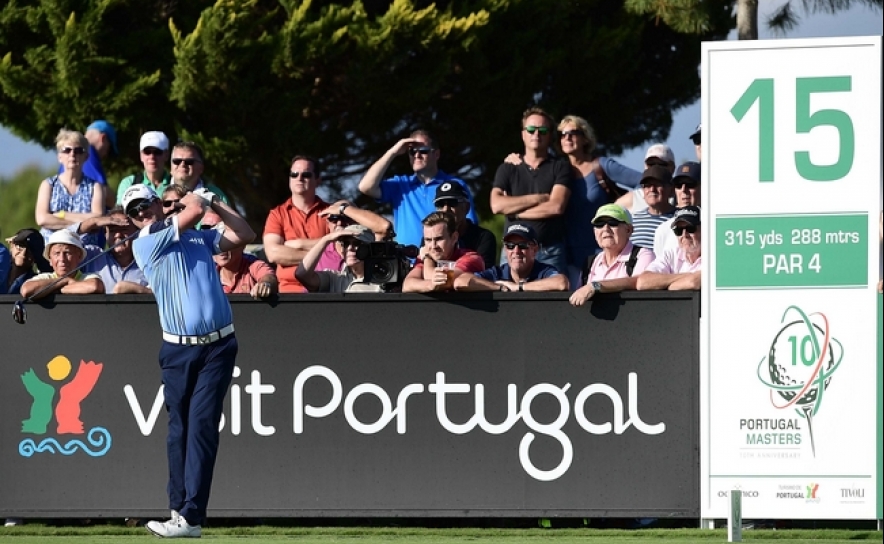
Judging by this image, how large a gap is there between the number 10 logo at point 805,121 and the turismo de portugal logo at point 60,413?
4320mm

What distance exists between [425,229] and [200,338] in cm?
198

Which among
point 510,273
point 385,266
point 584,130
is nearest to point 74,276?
point 385,266

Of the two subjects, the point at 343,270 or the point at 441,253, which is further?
the point at 343,270

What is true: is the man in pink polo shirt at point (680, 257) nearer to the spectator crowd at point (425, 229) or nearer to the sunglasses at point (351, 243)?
the spectator crowd at point (425, 229)

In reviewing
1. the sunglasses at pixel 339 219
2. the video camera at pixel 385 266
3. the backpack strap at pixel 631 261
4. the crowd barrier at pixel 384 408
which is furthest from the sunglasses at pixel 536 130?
the crowd barrier at pixel 384 408

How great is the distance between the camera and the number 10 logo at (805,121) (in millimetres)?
8734

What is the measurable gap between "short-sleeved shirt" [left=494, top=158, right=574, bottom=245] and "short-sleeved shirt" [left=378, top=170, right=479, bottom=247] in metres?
0.36

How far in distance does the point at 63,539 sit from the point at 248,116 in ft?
27.3

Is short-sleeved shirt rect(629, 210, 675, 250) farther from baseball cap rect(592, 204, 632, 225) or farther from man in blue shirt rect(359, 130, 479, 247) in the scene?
man in blue shirt rect(359, 130, 479, 247)

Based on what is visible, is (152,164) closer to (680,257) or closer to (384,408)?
(384,408)

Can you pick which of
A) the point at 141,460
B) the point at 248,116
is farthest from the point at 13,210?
the point at 141,460

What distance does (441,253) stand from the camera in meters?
10.4

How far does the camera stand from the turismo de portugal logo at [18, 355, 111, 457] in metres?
10.1

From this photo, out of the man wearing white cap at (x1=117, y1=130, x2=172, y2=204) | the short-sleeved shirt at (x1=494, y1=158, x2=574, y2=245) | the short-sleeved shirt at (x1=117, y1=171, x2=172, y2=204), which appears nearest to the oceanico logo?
the short-sleeved shirt at (x1=494, y1=158, x2=574, y2=245)
